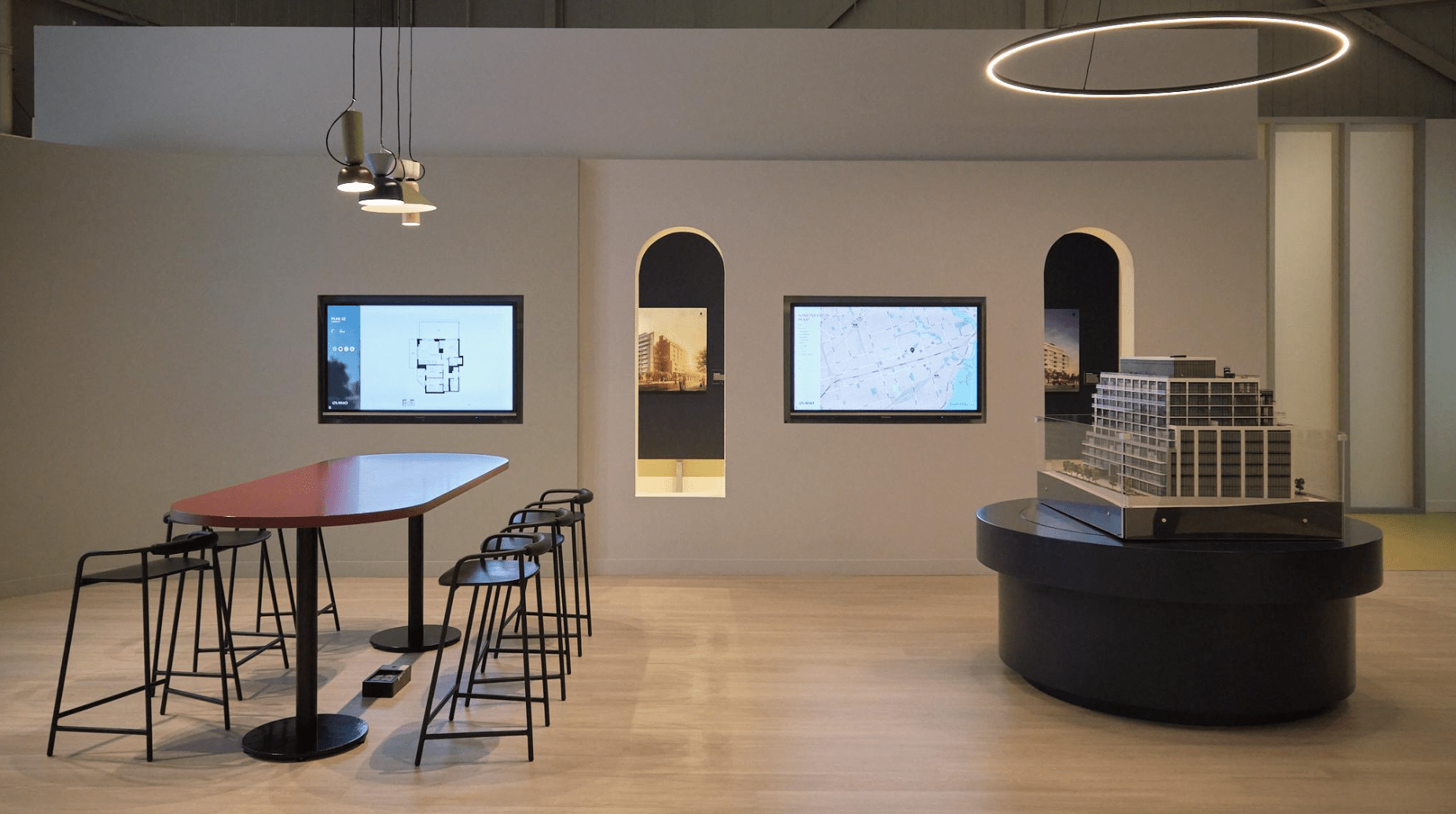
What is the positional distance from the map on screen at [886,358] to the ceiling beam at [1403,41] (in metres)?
6.40

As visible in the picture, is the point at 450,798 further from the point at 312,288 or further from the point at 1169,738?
the point at 312,288

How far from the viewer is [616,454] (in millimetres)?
6918

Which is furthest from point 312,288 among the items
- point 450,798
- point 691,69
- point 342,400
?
point 450,798

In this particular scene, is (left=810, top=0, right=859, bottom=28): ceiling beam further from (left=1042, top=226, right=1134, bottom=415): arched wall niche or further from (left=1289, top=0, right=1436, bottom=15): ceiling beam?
(left=1289, top=0, right=1436, bottom=15): ceiling beam

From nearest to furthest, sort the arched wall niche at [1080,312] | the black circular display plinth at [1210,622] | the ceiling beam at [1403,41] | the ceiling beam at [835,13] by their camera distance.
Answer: the black circular display plinth at [1210,622]
the arched wall niche at [1080,312]
the ceiling beam at [835,13]
the ceiling beam at [1403,41]

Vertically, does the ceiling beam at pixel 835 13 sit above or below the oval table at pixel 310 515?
above

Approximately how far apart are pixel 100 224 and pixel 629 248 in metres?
3.52

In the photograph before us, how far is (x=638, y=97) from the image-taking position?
7.03m

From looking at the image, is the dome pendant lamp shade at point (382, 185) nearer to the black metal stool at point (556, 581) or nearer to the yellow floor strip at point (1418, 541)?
the black metal stool at point (556, 581)

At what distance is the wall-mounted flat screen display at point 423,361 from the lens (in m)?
6.79

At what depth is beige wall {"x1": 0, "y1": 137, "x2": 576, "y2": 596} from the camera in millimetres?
6609

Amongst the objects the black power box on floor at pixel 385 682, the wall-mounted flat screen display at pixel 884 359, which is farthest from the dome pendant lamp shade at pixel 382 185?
the wall-mounted flat screen display at pixel 884 359

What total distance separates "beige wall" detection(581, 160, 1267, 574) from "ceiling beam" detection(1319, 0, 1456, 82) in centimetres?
460

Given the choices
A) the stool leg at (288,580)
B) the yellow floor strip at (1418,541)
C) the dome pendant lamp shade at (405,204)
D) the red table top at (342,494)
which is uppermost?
the dome pendant lamp shade at (405,204)
